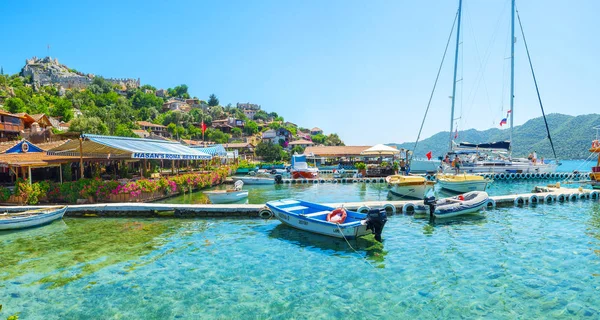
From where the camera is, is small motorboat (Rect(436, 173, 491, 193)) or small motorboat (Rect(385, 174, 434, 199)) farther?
small motorboat (Rect(436, 173, 491, 193))

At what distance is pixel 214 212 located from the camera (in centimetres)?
1767

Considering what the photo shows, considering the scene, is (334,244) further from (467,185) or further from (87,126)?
(87,126)

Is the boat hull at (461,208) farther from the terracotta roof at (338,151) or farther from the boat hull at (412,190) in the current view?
the terracotta roof at (338,151)

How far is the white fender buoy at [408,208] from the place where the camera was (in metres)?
18.0

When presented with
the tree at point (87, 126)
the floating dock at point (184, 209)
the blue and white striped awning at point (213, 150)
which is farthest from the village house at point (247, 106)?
the floating dock at point (184, 209)

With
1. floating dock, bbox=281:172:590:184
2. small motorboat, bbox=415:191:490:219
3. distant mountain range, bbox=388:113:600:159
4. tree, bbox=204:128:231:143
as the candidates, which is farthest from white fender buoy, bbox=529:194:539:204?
distant mountain range, bbox=388:113:600:159

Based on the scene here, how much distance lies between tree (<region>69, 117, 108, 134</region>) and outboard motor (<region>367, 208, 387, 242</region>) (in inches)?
2580

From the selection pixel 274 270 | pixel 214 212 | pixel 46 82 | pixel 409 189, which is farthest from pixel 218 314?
pixel 46 82

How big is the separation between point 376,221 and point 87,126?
6900cm

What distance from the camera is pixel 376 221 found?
40.5ft

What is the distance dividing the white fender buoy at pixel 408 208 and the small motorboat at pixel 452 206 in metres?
0.36

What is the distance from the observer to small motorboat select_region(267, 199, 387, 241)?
12.4 meters

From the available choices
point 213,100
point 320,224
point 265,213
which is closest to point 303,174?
point 265,213

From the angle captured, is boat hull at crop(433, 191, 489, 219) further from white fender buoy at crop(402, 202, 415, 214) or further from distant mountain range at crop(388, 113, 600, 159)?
distant mountain range at crop(388, 113, 600, 159)
